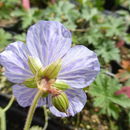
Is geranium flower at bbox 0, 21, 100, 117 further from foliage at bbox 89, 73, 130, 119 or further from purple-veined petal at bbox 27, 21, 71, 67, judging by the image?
foliage at bbox 89, 73, 130, 119

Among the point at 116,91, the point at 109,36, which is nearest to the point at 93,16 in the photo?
the point at 109,36

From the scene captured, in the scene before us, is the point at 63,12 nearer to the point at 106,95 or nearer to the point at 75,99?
the point at 106,95

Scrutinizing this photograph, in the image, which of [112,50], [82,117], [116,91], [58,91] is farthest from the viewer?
[112,50]

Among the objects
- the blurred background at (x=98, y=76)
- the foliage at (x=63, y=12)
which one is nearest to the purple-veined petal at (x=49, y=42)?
the blurred background at (x=98, y=76)

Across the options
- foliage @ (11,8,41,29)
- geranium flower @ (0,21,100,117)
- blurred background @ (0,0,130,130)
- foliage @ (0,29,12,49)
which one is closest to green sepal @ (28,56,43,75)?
geranium flower @ (0,21,100,117)

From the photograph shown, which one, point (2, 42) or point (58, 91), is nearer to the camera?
point (58, 91)

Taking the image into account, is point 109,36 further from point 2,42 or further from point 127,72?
point 2,42
